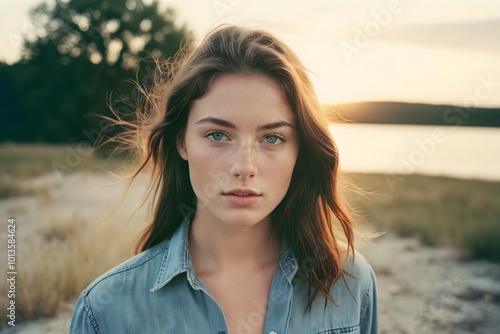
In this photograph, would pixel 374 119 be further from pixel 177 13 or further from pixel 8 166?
pixel 177 13

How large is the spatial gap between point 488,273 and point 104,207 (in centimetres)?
581

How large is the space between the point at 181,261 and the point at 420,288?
4148mm

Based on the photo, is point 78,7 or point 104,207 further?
point 78,7

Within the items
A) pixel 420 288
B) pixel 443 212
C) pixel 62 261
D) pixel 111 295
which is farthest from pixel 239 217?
pixel 443 212

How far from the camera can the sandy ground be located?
4.56 m

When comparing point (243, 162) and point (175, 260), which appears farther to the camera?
point (175, 260)

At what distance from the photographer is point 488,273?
586 centimetres

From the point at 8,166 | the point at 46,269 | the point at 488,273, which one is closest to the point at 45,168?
the point at 8,166

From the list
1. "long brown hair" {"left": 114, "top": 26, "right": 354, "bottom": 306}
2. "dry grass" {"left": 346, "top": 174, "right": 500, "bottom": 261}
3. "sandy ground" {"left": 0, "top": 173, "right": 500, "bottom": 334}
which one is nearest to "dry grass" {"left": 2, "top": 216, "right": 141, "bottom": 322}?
"sandy ground" {"left": 0, "top": 173, "right": 500, "bottom": 334}

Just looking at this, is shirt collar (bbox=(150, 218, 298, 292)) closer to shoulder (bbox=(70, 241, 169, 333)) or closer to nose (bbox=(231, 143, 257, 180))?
shoulder (bbox=(70, 241, 169, 333))

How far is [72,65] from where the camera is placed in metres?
22.5

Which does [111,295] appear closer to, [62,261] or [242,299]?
[242,299]

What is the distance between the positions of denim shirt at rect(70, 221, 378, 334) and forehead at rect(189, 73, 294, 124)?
51cm

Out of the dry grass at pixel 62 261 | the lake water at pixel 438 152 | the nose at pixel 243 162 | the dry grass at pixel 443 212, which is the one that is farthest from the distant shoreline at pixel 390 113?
the lake water at pixel 438 152
